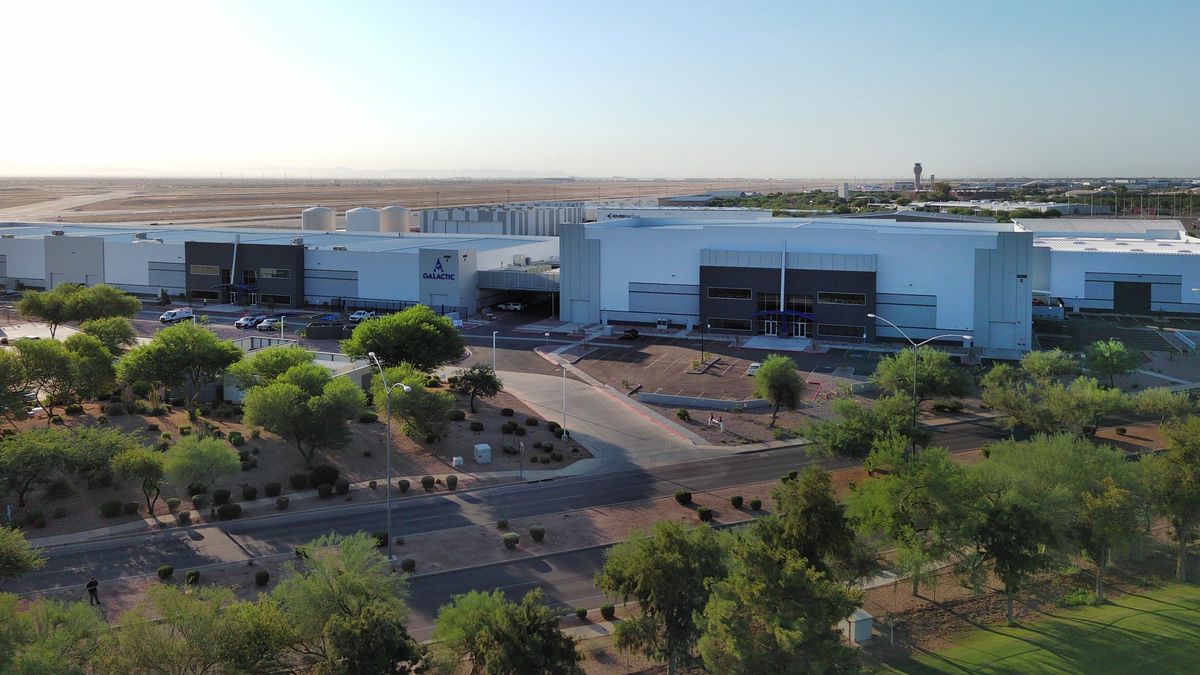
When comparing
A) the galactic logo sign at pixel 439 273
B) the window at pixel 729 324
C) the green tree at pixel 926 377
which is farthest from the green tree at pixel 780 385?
the galactic logo sign at pixel 439 273

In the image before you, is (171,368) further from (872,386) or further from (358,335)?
(872,386)

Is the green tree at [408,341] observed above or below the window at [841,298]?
below

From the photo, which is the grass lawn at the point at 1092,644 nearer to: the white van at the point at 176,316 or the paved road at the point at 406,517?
the paved road at the point at 406,517

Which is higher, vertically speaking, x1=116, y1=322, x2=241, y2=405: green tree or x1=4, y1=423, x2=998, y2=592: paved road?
x1=116, y1=322, x2=241, y2=405: green tree

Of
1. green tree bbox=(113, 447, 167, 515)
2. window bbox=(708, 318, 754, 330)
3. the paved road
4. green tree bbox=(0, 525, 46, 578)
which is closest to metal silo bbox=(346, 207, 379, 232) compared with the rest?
window bbox=(708, 318, 754, 330)

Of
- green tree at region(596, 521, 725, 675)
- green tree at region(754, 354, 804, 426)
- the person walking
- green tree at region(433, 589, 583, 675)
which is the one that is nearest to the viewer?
green tree at region(433, 589, 583, 675)

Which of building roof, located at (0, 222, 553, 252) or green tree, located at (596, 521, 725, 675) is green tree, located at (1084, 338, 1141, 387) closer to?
green tree, located at (596, 521, 725, 675)
